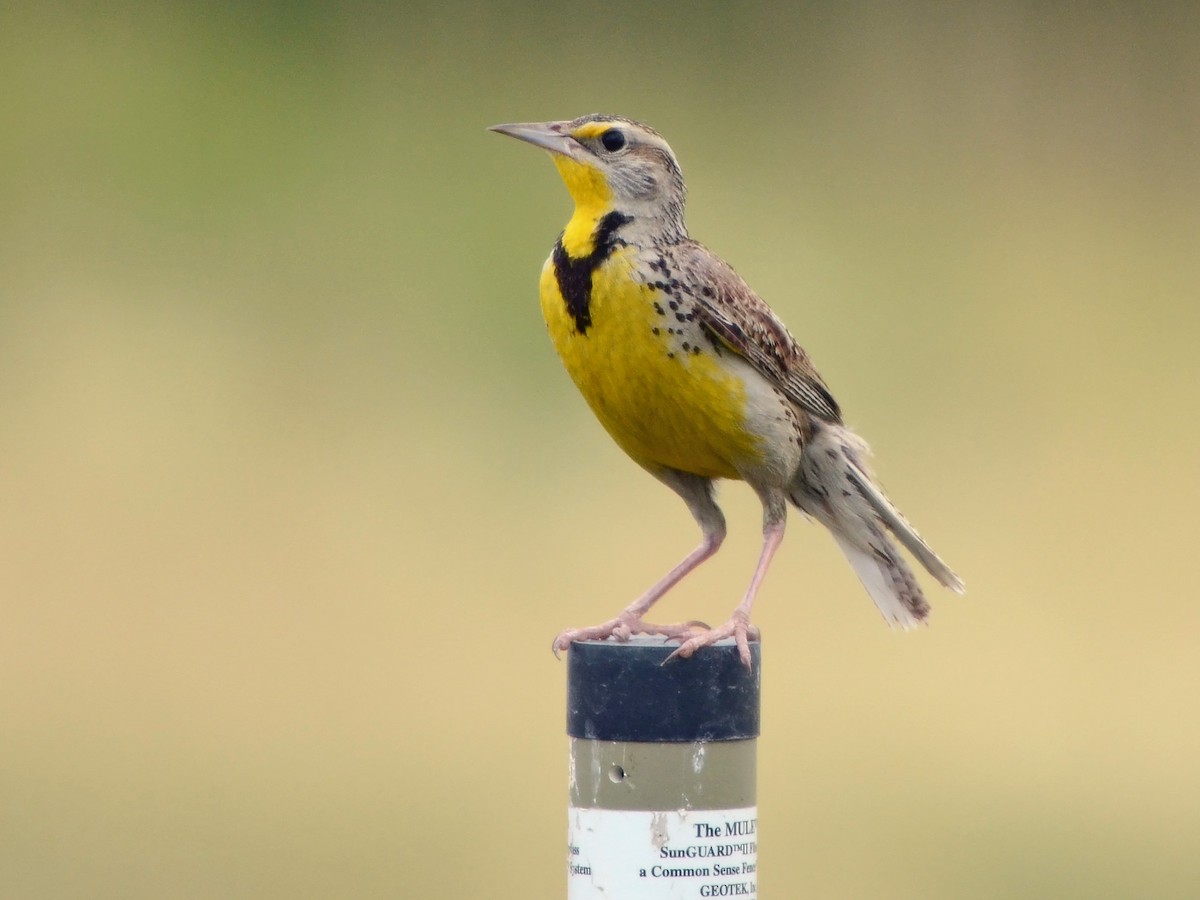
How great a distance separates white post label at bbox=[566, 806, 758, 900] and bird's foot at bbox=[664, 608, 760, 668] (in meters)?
0.14

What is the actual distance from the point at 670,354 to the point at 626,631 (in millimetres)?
321

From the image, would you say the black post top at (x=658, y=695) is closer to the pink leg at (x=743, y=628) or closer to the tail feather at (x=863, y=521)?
the pink leg at (x=743, y=628)

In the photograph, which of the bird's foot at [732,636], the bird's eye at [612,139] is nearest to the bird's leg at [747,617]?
the bird's foot at [732,636]

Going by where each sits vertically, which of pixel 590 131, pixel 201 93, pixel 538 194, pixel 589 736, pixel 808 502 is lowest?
pixel 589 736

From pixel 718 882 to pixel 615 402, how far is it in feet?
2.19

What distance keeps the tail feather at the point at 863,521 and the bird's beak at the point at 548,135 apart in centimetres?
49

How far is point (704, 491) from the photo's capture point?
254 centimetres

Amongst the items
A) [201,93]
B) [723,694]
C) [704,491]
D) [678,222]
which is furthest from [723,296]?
[201,93]

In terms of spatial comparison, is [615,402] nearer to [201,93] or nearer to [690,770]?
[690,770]

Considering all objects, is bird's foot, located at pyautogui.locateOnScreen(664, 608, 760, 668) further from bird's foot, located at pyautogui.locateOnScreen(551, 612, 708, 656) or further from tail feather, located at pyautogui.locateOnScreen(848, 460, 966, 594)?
tail feather, located at pyautogui.locateOnScreen(848, 460, 966, 594)

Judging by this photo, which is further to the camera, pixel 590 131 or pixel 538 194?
pixel 538 194

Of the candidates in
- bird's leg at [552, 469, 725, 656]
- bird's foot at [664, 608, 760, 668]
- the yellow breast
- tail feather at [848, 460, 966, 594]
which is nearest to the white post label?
bird's foot at [664, 608, 760, 668]

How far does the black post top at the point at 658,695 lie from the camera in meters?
1.74

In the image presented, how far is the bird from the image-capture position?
2.22 m
